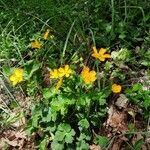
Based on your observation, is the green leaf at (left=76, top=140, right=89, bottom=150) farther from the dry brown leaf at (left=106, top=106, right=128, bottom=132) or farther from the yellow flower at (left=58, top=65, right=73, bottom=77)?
the yellow flower at (left=58, top=65, right=73, bottom=77)

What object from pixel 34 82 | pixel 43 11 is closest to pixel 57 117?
pixel 34 82

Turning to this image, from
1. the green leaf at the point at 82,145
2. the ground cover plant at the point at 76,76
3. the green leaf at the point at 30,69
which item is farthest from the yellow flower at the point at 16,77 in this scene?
the green leaf at the point at 82,145

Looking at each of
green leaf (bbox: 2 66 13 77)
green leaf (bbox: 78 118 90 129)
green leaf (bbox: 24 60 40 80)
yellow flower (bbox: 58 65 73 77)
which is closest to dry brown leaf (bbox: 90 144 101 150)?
green leaf (bbox: 78 118 90 129)

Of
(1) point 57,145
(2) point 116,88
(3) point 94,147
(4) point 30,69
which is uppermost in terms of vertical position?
(4) point 30,69

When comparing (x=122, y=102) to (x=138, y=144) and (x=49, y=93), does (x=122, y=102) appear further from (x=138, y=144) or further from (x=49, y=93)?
(x=49, y=93)

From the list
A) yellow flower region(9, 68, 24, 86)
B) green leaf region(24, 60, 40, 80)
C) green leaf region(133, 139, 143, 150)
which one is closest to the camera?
green leaf region(133, 139, 143, 150)

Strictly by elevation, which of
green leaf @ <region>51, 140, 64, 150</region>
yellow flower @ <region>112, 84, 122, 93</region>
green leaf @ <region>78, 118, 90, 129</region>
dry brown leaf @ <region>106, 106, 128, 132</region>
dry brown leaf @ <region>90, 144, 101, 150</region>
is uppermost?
yellow flower @ <region>112, 84, 122, 93</region>

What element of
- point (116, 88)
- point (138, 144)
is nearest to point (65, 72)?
point (116, 88)

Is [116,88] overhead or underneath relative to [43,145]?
overhead
